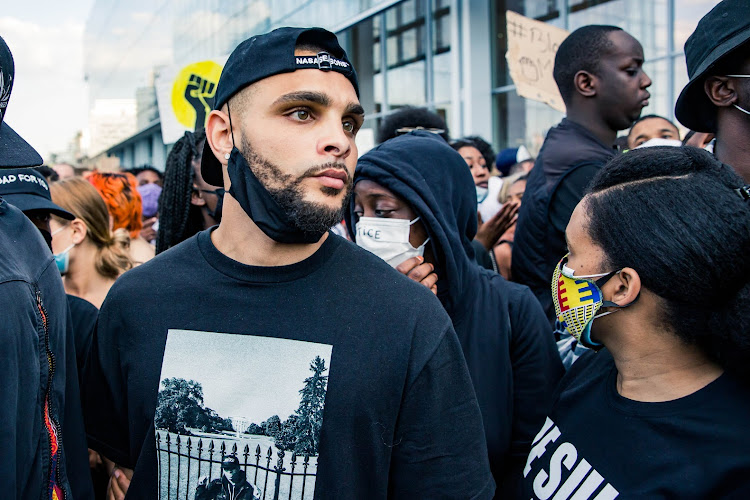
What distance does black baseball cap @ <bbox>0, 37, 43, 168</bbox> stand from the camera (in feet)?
4.87

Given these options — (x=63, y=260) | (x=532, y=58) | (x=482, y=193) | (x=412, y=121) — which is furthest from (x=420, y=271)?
(x=482, y=193)

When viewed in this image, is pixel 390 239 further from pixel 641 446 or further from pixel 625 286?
pixel 641 446

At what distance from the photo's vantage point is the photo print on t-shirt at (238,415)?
1575 millimetres

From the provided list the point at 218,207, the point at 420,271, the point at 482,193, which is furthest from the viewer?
the point at 482,193

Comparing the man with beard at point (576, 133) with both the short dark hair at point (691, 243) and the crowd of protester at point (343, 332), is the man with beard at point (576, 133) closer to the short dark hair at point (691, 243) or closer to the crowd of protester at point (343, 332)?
the crowd of protester at point (343, 332)

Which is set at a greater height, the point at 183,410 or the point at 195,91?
the point at 195,91

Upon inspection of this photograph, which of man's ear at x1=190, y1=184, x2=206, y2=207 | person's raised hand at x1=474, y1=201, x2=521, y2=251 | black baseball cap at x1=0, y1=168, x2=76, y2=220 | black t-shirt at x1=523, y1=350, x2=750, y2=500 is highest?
black baseball cap at x1=0, y1=168, x2=76, y2=220

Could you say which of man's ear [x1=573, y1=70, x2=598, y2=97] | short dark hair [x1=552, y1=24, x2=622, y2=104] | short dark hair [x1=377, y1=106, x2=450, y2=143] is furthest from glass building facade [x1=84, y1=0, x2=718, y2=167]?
man's ear [x1=573, y1=70, x2=598, y2=97]

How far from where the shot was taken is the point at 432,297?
1.73 metres

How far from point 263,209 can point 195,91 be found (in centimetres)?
428

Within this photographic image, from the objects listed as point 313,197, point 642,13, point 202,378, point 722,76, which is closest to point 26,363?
point 202,378

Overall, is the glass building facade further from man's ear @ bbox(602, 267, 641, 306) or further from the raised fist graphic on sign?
man's ear @ bbox(602, 267, 641, 306)

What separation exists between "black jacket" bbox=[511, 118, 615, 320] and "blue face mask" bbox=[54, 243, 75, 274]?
233 cm

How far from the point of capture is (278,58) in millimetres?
1657
